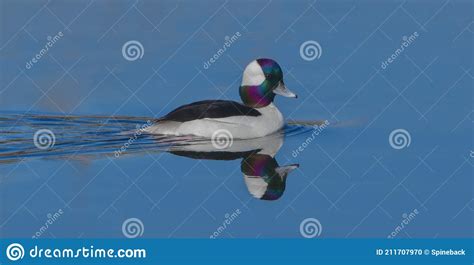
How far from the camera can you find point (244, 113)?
16391 mm

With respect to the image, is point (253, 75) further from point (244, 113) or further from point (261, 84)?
point (244, 113)

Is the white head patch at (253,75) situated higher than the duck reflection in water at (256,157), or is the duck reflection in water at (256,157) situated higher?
the white head patch at (253,75)

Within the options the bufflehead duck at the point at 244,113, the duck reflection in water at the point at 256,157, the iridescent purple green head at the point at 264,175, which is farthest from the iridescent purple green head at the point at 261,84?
the iridescent purple green head at the point at 264,175

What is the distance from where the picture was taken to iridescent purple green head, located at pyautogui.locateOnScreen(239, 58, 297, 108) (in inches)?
664

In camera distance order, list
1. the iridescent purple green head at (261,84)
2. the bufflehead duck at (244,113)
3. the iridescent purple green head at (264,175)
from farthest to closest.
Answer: the iridescent purple green head at (261,84), the bufflehead duck at (244,113), the iridescent purple green head at (264,175)

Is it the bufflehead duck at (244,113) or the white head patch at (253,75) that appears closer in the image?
the bufflehead duck at (244,113)

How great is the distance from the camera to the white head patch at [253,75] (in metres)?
16.9

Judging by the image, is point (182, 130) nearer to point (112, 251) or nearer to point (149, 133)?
point (149, 133)

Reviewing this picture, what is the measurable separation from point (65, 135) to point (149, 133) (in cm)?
102

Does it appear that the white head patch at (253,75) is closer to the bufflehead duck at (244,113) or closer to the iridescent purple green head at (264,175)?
the bufflehead duck at (244,113)

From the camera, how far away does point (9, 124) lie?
53.8 ft

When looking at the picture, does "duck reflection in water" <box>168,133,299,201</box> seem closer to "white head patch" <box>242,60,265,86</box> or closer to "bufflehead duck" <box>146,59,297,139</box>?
"bufflehead duck" <box>146,59,297,139</box>

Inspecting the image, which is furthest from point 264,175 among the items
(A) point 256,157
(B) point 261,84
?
(B) point 261,84

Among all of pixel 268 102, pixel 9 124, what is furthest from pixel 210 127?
pixel 9 124
